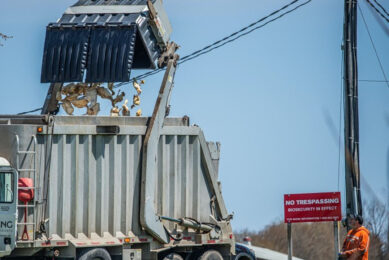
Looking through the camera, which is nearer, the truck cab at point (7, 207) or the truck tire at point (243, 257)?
the truck cab at point (7, 207)

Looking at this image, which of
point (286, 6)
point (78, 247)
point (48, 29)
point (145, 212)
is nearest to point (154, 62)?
point (48, 29)

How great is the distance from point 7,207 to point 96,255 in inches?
74.7

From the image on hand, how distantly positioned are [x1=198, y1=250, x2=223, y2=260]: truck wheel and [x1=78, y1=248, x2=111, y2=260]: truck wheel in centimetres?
259

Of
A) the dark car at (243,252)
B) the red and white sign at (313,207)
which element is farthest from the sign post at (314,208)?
the dark car at (243,252)

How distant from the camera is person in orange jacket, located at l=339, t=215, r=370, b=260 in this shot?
612 inches

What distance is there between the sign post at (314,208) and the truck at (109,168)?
2.08 metres

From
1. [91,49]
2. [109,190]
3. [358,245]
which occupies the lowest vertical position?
[358,245]

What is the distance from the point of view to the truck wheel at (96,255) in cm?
1623

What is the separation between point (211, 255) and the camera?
61.3 ft

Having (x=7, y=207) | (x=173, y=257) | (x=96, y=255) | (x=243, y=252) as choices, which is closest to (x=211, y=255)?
(x=173, y=257)

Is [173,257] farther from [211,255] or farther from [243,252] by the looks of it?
[243,252]

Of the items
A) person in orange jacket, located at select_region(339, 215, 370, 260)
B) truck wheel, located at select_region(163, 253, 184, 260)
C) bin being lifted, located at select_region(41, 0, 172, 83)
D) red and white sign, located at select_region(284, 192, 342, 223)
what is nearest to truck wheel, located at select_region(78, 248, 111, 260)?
truck wheel, located at select_region(163, 253, 184, 260)

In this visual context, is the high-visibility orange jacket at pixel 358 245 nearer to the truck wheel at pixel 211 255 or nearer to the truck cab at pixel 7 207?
the truck wheel at pixel 211 255

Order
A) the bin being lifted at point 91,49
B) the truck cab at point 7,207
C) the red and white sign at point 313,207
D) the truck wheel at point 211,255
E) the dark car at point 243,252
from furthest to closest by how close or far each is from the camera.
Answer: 1. the red and white sign at point 313,207
2. the dark car at point 243,252
3. the truck wheel at point 211,255
4. the bin being lifted at point 91,49
5. the truck cab at point 7,207
